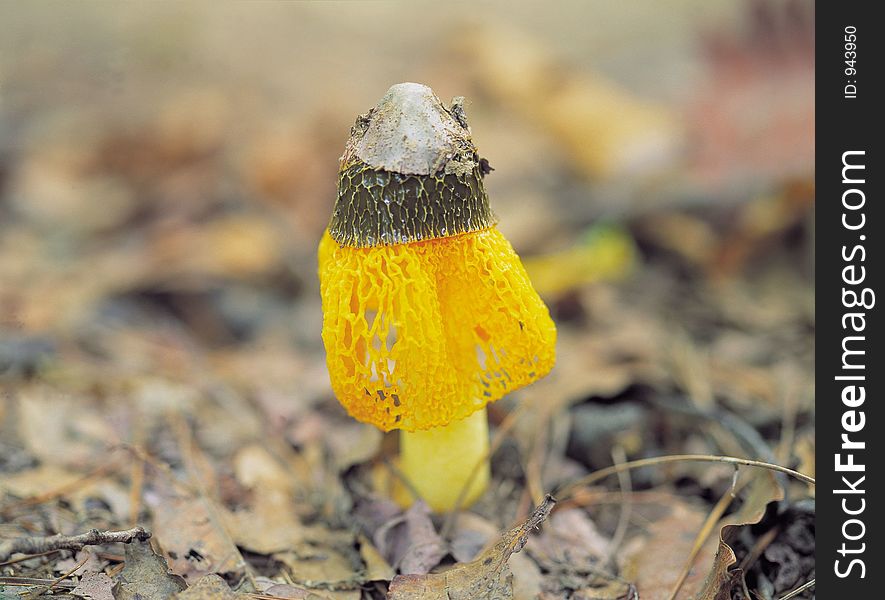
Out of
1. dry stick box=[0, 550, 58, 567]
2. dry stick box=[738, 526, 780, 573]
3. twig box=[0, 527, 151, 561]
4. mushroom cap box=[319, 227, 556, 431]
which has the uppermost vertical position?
mushroom cap box=[319, 227, 556, 431]

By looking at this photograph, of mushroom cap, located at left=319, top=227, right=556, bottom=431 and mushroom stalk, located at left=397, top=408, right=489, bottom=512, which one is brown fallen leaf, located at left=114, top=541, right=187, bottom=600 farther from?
mushroom stalk, located at left=397, top=408, right=489, bottom=512

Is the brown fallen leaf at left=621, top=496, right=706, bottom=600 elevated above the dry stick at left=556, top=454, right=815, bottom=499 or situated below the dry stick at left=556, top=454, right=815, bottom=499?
below

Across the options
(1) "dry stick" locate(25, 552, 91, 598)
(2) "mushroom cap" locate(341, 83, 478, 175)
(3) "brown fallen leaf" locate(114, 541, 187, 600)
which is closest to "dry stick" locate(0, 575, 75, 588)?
(1) "dry stick" locate(25, 552, 91, 598)

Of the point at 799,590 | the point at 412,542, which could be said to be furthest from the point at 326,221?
the point at 799,590

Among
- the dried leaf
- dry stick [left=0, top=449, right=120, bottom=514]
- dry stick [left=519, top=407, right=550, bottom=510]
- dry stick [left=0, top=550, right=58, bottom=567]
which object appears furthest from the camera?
dry stick [left=519, top=407, right=550, bottom=510]

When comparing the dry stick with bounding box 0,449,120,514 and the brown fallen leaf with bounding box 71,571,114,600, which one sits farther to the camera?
the dry stick with bounding box 0,449,120,514
